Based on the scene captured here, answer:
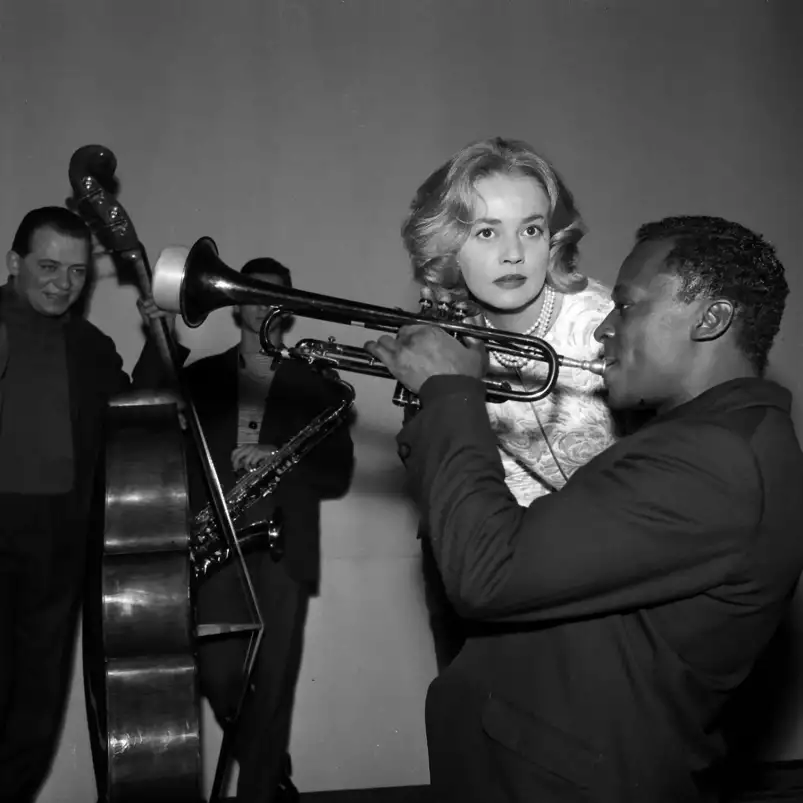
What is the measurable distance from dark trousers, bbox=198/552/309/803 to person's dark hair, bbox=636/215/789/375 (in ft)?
7.28

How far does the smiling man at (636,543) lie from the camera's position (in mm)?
1285

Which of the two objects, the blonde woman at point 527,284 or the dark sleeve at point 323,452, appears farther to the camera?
the dark sleeve at point 323,452

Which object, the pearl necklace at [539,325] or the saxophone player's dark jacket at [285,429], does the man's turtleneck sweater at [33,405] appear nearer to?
the saxophone player's dark jacket at [285,429]

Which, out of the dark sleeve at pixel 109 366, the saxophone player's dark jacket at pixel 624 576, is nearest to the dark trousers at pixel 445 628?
the saxophone player's dark jacket at pixel 624 576

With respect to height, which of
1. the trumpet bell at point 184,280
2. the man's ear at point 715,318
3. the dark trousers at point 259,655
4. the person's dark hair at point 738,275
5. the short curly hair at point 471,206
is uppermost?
the short curly hair at point 471,206

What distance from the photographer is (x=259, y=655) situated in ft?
10.9

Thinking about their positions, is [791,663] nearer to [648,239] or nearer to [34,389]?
[648,239]

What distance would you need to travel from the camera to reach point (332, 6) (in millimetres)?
3680

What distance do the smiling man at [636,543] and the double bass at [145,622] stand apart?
0.71 metres

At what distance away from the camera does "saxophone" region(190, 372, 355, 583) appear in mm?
3260

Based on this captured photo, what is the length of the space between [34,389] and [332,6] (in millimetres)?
1887

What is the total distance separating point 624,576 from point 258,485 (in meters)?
2.26

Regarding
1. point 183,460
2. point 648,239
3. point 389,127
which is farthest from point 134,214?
point 648,239

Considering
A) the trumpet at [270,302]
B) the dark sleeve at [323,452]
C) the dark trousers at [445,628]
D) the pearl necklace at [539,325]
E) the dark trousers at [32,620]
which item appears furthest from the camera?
the dark sleeve at [323,452]
